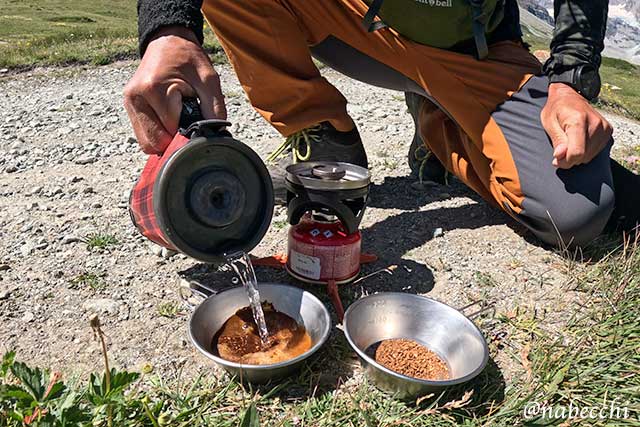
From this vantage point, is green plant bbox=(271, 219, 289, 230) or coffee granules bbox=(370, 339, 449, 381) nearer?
coffee granules bbox=(370, 339, 449, 381)

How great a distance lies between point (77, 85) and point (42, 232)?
14.2 feet

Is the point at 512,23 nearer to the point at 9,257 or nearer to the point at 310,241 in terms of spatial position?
the point at 310,241

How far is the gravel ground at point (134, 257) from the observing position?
7.80 ft

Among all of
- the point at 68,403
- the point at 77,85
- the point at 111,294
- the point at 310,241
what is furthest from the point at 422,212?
the point at 77,85

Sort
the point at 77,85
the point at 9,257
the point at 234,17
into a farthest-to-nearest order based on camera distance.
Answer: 1. the point at 77,85
2. the point at 234,17
3. the point at 9,257

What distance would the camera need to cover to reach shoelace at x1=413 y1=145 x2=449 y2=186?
3.93m

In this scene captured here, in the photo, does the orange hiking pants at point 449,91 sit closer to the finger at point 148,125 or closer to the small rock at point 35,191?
the finger at point 148,125

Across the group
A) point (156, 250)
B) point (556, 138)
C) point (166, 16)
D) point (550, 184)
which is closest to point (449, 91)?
point (556, 138)

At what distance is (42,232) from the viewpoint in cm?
314

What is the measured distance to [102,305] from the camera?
2.54 meters

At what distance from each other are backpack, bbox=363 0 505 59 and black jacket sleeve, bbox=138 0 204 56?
1.04m

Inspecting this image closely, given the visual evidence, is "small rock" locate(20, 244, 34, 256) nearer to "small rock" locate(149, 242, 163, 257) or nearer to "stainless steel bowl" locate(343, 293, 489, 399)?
"small rock" locate(149, 242, 163, 257)

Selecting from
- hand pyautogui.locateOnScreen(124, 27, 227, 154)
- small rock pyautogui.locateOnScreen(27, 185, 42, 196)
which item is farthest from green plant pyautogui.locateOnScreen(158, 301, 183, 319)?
small rock pyautogui.locateOnScreen(27, 185, 42, 196)
